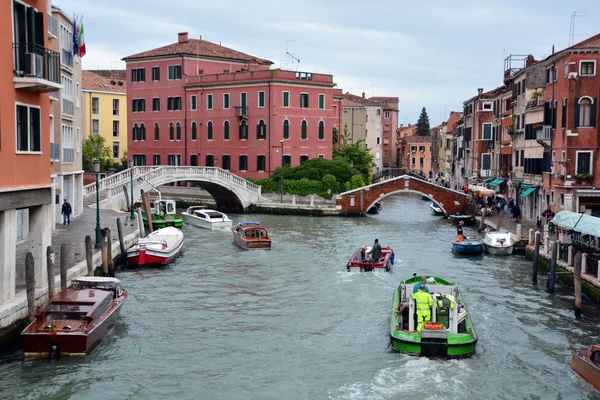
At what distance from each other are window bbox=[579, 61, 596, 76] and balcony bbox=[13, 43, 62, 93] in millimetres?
21116

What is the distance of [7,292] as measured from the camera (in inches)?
583

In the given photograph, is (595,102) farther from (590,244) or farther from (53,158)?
(53,158)

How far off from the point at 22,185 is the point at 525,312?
12.7 meters

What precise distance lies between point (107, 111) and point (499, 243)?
140ft

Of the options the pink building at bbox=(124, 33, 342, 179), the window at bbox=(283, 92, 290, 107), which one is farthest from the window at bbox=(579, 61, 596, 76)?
the window at bbox=(283, 92, 290, 107)

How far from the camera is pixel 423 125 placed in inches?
4560

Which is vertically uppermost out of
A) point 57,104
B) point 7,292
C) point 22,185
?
point 57,104

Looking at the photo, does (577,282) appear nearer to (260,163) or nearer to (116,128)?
(260,163)

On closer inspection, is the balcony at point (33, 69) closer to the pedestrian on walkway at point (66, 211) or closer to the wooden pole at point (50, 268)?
the wooden pole at point (50, 268)

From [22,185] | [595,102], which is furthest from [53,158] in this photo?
[595,102]

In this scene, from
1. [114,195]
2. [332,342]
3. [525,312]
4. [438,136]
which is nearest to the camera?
[332,342]

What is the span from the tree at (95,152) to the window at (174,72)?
8.97 meters

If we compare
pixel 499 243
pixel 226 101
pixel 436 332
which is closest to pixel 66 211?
pixel 499 243

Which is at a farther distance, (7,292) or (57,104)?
(57,104)
